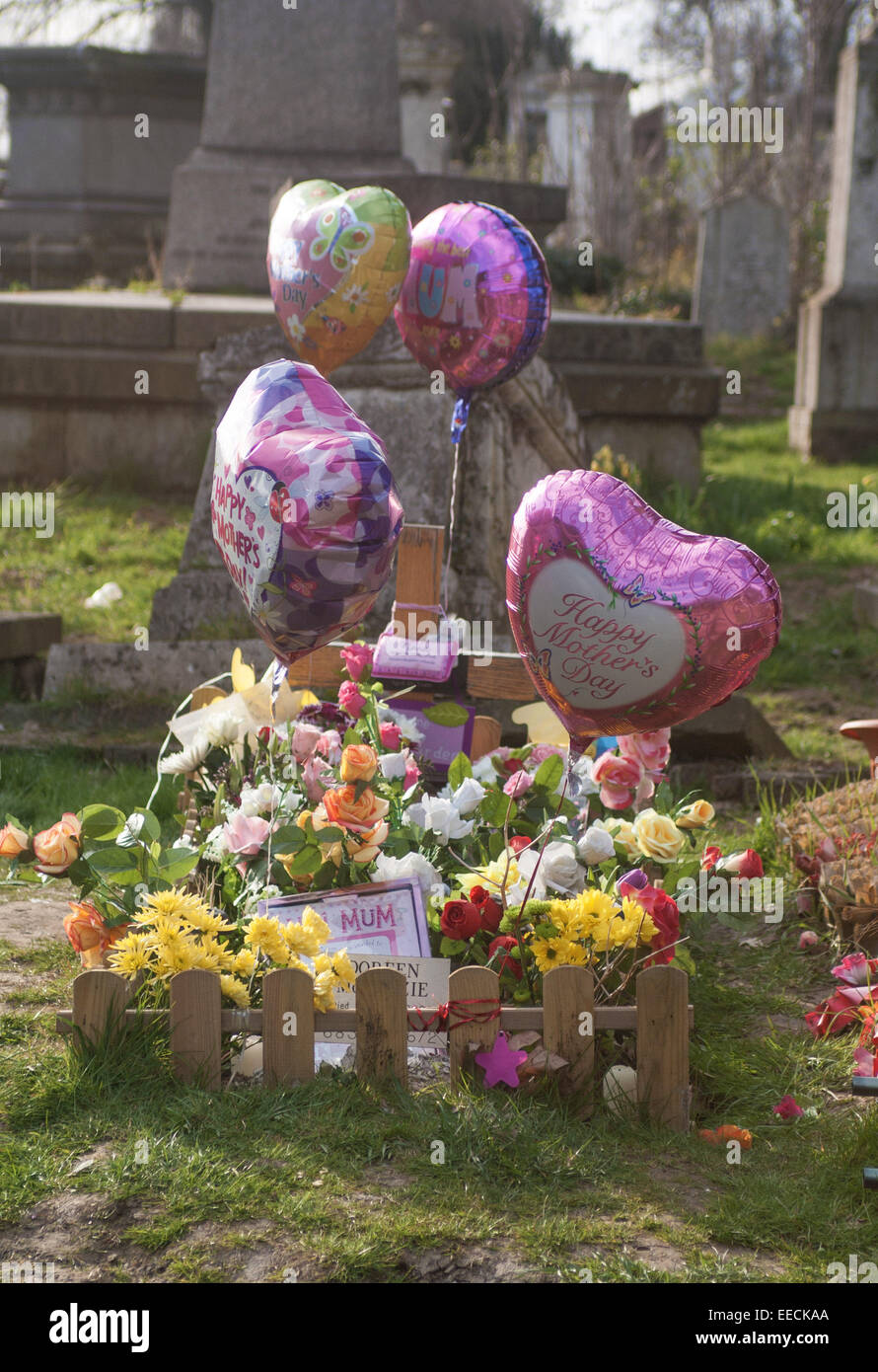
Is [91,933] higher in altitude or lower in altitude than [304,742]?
lower

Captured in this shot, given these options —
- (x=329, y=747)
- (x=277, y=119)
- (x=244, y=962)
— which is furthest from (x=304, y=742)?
(x=277, y=119)

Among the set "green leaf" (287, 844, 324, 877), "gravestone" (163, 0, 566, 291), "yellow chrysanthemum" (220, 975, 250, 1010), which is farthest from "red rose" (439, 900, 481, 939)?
"gravestone" (163, 0, 566, 291)

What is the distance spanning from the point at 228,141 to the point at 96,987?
740 cm

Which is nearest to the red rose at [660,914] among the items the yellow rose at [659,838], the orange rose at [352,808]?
the yellow rose at [659,838]

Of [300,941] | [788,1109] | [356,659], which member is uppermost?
[356,659]

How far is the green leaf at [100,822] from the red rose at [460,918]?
0.64 metres

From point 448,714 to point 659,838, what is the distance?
66 centimetres

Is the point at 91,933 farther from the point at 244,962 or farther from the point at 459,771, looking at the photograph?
the point at 459,771

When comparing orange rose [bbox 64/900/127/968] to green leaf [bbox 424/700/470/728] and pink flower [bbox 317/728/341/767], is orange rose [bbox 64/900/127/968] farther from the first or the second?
green leaf [bbox 424/700/470/728]

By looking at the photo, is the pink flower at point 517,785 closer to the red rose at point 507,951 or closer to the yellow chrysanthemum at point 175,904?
the red rose at point 507,951

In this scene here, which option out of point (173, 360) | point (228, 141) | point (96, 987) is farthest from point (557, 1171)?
point (228, 141)

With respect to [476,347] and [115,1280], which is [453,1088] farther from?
[476,347]

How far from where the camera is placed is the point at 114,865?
247cm

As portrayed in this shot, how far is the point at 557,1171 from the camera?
2117mm
